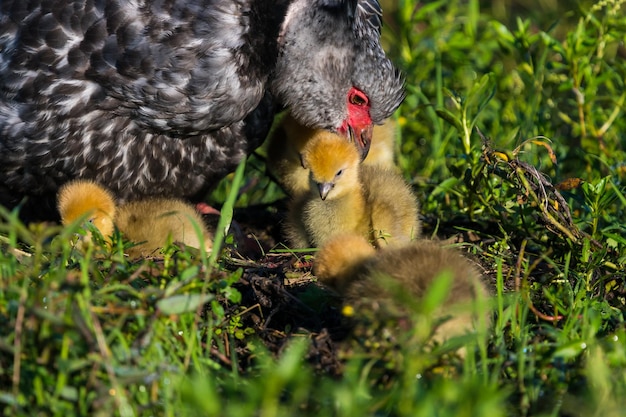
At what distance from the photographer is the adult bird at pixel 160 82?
338 centimetres

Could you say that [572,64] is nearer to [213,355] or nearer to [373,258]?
[373,258]

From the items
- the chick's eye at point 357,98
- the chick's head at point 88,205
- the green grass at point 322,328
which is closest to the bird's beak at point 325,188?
the green grass at point 322,328

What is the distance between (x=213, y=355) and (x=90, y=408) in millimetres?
521

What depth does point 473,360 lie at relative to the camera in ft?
7.59

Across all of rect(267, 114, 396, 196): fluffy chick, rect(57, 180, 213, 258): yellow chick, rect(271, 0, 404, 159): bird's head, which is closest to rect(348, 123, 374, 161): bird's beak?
rect(271, 0, 404, 159): bird's head

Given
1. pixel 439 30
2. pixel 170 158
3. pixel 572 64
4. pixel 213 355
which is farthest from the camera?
pixel 439 30

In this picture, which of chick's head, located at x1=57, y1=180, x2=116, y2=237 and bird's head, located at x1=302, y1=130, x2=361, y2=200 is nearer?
chick's head, located at x1=57, y1=180, x2=116, y2=237

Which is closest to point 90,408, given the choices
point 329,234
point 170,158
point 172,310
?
point 172,310

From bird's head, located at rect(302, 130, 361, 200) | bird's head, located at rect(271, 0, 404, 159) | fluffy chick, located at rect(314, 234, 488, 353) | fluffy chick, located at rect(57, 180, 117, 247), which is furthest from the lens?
bird's head, located at rect(271, 0, 404, 159)

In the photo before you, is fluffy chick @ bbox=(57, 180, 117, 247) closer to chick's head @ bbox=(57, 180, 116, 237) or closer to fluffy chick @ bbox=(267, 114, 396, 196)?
chick's head @ bbox=(57, 180, 116, 237)

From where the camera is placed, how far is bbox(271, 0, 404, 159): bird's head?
363cm

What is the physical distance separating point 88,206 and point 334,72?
1118 millimetres

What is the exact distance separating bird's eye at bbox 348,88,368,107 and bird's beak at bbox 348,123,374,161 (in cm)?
9

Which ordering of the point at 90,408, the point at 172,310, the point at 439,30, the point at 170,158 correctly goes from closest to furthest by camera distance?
the point at 90,408
the point at 172,310
the point at 170,158
the point at 439,30
